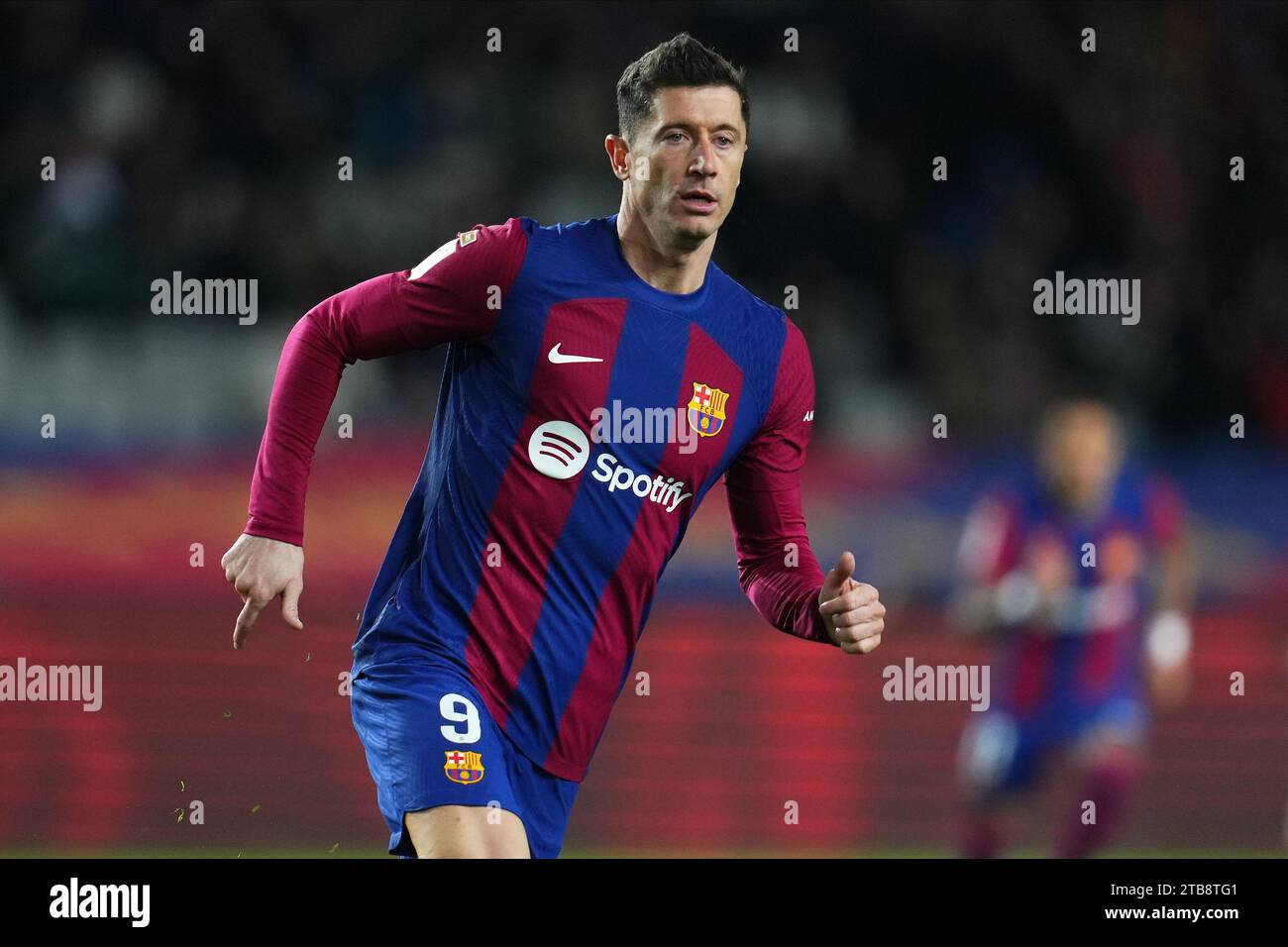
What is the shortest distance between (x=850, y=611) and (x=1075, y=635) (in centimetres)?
396

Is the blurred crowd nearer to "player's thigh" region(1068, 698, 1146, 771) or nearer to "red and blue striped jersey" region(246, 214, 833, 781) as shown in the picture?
"player's thigh" region(1068, 698, 1146, 771)

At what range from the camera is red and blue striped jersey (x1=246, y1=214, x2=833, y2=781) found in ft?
12.0

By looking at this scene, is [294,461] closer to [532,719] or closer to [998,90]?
[532,719]

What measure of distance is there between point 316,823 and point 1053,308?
4762mm

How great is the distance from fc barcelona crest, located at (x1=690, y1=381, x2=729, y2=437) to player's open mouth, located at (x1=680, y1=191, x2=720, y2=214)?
16.7 inches

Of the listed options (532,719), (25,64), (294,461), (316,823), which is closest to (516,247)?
(294,461)

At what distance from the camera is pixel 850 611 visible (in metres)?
3.61

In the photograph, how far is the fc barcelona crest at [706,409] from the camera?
389 centimetres

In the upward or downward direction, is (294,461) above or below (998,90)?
below

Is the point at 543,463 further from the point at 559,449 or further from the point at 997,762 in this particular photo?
the point at 997,762

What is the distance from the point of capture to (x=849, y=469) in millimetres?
7941

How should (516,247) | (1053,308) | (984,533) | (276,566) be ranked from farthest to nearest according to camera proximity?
(1053,308) → (984,533) → (516,247) → (276,566)
